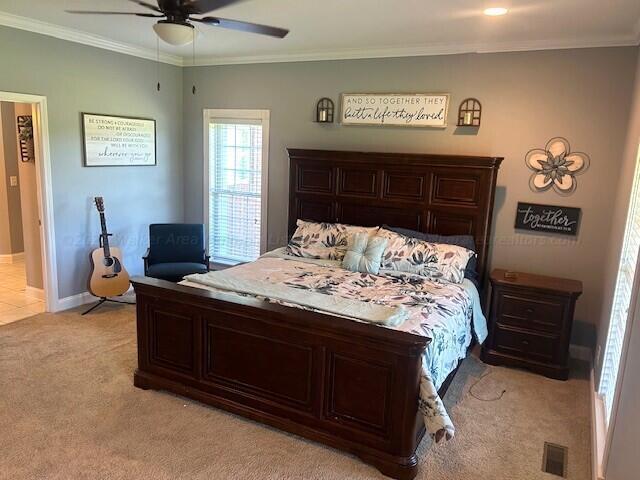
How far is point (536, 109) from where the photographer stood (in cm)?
391

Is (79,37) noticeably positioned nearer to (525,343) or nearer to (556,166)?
(556,166)

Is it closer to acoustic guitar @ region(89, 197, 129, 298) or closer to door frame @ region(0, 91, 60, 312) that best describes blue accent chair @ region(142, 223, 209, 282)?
acoustic guitar @ region(89, 197, 129, 298)

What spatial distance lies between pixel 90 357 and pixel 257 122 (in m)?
2.85

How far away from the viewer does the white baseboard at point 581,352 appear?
3963 millimetres

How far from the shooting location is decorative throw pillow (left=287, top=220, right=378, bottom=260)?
4.24 m

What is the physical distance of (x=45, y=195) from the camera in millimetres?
4324

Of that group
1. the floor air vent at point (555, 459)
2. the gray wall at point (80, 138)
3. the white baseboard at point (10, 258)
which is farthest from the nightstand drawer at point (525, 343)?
the white baseboard at point (10, 258)

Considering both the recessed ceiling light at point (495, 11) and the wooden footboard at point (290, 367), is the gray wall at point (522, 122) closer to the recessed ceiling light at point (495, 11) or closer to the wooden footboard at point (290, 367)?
the recessed ceiling light at point (495, 11)

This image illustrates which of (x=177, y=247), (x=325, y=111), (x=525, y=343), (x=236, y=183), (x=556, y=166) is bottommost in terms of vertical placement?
(x=525, y=343)

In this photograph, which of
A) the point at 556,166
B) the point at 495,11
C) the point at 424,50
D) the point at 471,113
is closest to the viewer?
the point at 495,11

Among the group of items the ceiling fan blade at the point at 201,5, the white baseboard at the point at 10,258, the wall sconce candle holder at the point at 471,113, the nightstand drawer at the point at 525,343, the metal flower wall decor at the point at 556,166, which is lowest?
the white baseboard at the point at 10,258

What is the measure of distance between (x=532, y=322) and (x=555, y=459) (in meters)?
1.22

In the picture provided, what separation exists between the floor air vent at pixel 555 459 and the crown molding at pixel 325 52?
277 cm

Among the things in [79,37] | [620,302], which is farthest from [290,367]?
[79,37]
